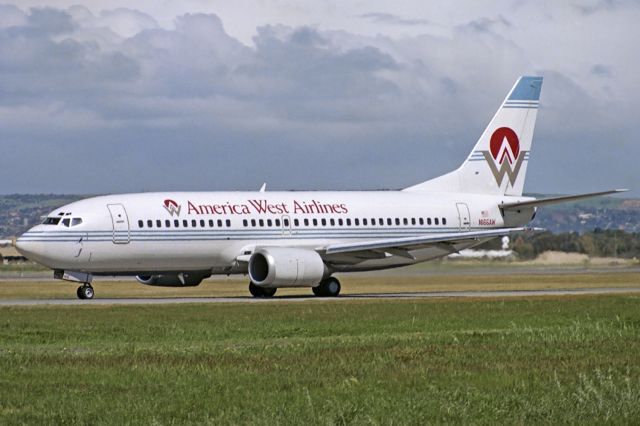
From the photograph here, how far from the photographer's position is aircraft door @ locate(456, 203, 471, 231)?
53.9 m

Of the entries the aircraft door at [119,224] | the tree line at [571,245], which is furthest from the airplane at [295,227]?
the tree line at [571,245]

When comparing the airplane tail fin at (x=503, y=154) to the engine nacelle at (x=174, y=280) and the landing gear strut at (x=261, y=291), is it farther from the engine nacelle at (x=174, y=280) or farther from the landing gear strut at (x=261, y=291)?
the engine nacelle at (x=174, y=280)

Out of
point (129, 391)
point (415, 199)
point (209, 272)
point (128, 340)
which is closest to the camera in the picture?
point (129, 391)

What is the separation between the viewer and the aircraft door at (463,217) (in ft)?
177

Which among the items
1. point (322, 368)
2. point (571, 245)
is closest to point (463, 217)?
point (571, 245)

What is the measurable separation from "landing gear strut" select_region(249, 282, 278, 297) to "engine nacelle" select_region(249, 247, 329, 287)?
140cm

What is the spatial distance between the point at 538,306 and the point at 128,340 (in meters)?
14.5

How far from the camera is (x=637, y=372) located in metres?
21.0

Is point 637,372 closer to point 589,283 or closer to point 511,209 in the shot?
point 511,209

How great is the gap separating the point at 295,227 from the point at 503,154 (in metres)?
11.4

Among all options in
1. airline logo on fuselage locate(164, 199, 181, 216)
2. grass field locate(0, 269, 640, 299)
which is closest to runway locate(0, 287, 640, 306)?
airline logo on fuselage locate(164, 199, 181, 216)

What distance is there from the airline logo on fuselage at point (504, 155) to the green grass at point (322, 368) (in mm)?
20704

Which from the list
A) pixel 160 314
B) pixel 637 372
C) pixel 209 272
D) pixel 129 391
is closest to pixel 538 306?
pixel 160 314

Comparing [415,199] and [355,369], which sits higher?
[415,199]
